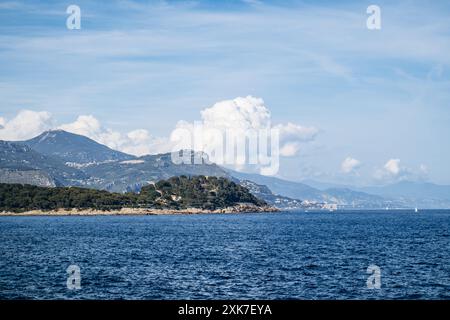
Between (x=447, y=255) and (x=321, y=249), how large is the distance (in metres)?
Result: 21.9

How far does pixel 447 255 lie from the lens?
326 feet

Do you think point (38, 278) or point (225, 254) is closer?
point (38, 278)

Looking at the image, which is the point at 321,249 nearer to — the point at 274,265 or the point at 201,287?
the point at 274,265

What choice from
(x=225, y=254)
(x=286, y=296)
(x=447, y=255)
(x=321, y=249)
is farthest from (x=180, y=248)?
(x=286, y=296)

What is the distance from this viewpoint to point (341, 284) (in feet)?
221
